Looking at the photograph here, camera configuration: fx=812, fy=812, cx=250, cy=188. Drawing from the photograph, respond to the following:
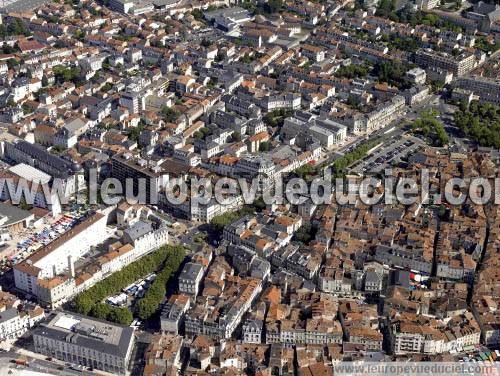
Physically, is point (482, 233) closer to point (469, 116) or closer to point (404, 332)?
point (404, 332)

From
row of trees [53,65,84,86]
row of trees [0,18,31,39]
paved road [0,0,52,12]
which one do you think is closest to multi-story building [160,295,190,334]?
row of trees [53,65,84,86]

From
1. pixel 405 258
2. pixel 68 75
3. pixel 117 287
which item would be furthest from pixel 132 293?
pixel 68 75

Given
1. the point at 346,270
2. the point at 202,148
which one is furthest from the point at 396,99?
the point at 346,270

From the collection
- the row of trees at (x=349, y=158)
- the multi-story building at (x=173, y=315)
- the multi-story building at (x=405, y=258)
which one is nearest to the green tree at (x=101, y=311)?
the multi-story building at (x=173, y=315)

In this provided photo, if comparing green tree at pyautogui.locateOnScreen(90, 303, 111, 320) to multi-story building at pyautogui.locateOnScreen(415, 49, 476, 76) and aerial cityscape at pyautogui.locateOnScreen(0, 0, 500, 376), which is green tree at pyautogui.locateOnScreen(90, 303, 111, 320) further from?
multi-story building at pyautogui.locateOnScreen(415, 49, 476, 76)

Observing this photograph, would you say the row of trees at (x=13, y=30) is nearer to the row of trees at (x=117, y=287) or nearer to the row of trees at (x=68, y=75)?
the row of trees at (x=68, y=75)

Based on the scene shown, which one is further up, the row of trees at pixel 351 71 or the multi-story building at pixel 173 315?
the row of trees at pixel 351 71

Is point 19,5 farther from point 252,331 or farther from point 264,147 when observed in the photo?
point 252,331
